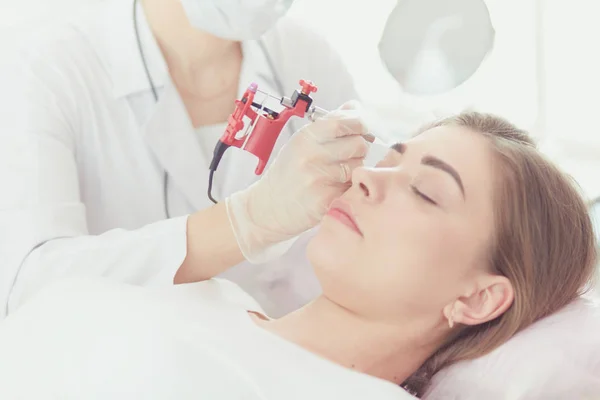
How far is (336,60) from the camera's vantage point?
163cm

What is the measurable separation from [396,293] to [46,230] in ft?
A: 1.96

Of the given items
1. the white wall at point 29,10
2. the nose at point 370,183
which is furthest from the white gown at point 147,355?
the white wall at point 29,10

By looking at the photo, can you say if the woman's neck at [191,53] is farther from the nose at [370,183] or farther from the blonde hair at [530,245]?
the blonde hair at [530,245]

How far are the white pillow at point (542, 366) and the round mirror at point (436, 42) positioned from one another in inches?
19.5

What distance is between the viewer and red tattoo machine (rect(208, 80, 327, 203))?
105 centimetres

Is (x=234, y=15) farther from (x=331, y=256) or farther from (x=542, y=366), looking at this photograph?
(x=542, y=366)

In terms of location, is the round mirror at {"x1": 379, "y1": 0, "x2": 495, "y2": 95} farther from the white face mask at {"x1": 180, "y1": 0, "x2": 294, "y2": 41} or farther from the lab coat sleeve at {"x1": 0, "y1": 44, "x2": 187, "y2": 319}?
the lab coat sleeve at {"x1": 0, "y1": 44, "x2": 187, "y2": 319}

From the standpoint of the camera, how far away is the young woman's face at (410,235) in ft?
3.45

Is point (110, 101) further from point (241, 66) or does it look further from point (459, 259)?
Result: point (459, 259)

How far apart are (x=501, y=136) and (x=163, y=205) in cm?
71

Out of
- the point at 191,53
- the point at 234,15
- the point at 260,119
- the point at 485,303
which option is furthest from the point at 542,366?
the point at 191,53

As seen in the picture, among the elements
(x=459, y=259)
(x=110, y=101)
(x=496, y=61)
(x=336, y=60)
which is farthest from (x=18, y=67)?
(x=496, y=61)

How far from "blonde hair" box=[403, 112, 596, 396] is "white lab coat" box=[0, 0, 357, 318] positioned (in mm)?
493

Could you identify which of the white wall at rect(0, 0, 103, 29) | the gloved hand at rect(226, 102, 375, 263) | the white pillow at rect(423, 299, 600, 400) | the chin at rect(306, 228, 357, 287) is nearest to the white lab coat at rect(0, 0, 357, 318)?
the gloved hand at rect(226, 102, 375, 263)
